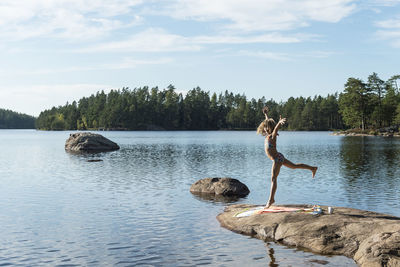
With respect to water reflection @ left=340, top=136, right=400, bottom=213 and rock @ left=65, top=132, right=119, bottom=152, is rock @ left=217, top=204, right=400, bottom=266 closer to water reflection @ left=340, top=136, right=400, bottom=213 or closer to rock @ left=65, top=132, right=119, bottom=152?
water reflection @ left=340, top=136, right=400, bottom=213

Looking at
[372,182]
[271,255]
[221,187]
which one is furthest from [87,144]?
[271,255]

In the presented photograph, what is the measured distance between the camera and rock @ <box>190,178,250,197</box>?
23.3m

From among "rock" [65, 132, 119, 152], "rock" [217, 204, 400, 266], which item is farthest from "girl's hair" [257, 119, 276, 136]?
"rock" [65, 132, 119, 152]

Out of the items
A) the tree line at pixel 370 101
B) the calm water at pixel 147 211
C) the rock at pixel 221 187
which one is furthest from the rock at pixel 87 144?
the tree line at pixel 370 101

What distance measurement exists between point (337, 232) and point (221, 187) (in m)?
11.1

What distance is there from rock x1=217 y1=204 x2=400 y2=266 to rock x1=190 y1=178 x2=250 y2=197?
747cm

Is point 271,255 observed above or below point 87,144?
below

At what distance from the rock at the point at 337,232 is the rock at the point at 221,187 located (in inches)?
294

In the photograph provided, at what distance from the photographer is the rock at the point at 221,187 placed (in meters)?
23.3

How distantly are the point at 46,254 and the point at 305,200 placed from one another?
45.5 ft

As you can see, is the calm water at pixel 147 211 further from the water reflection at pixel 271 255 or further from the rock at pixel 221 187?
the rock at pixel 221 187

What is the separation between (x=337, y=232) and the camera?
1295 centimetres

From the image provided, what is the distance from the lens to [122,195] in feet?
78.5

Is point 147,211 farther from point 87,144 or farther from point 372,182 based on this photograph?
point 87,144
